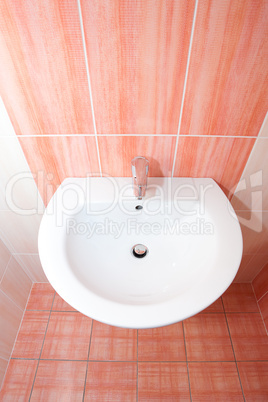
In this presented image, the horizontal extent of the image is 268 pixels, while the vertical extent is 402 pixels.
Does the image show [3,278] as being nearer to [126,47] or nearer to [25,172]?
[25,172]

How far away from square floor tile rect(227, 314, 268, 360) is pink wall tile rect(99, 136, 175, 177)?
90 cm

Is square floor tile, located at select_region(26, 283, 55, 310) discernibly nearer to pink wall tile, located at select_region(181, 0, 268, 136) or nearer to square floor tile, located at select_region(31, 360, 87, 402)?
square floor tile, located at select_region(31, 360, 87, 402)

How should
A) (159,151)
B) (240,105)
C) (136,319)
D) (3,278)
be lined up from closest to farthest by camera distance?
(136,319)
(240,105)
(159,151)
(3,278)

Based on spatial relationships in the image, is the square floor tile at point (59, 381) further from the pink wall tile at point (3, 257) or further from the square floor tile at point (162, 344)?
the pink wall tile at point (3, 257)

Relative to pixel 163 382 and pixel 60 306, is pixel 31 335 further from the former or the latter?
pixel 163 382

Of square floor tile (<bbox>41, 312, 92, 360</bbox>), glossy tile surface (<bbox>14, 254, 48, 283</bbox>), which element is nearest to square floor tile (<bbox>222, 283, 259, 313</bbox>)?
square floor tile (<bbox>41, 312, 92, 360</bbox>)

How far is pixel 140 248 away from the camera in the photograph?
76 cm

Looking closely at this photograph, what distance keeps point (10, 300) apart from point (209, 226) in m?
0.98

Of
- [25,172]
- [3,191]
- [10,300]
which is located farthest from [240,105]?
[10,300]

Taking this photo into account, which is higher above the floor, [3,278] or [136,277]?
[136,277]

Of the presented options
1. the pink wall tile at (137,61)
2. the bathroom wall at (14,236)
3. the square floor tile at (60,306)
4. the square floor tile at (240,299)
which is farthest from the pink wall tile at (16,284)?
the square floor tile at (240,299)

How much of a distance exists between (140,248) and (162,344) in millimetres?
674

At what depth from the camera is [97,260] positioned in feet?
2.33

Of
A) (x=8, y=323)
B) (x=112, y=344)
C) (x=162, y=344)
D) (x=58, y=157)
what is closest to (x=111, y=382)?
(x=112, y=344)
